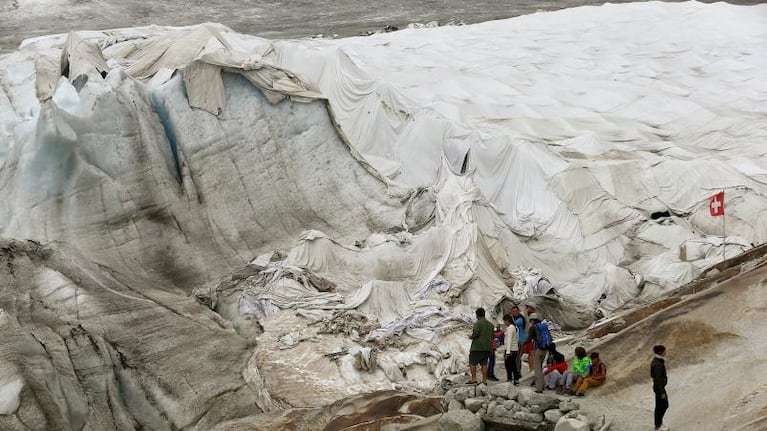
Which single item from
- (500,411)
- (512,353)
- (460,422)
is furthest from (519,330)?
(460,422)

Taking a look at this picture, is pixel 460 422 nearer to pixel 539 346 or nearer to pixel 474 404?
pixel 474 404

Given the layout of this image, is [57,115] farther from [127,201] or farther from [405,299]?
[405,299]

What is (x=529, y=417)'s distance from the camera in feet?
35.1

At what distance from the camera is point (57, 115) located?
16188 mm

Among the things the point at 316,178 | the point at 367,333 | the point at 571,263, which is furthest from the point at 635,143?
the point at 367,333

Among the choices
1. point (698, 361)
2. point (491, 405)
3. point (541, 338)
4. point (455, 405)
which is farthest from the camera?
point (541, 338)

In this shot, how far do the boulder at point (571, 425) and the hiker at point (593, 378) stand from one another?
1.42m

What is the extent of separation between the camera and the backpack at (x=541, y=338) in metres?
12.0

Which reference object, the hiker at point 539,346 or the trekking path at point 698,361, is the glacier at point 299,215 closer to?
the hiker at point 539,346

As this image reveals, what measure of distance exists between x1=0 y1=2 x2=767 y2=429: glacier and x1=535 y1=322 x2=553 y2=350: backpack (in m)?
2.50

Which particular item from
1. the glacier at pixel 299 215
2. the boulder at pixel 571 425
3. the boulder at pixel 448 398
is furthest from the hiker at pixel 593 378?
the glacier at pixel 299 215

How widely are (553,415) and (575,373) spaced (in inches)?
54.7

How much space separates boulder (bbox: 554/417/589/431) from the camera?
10.2 meters

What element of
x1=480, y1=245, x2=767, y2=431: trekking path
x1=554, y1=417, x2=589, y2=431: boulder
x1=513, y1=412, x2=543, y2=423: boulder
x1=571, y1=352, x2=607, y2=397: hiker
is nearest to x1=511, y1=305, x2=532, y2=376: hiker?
x1=480, y1=245, x2=767, y2=431: trekking path
